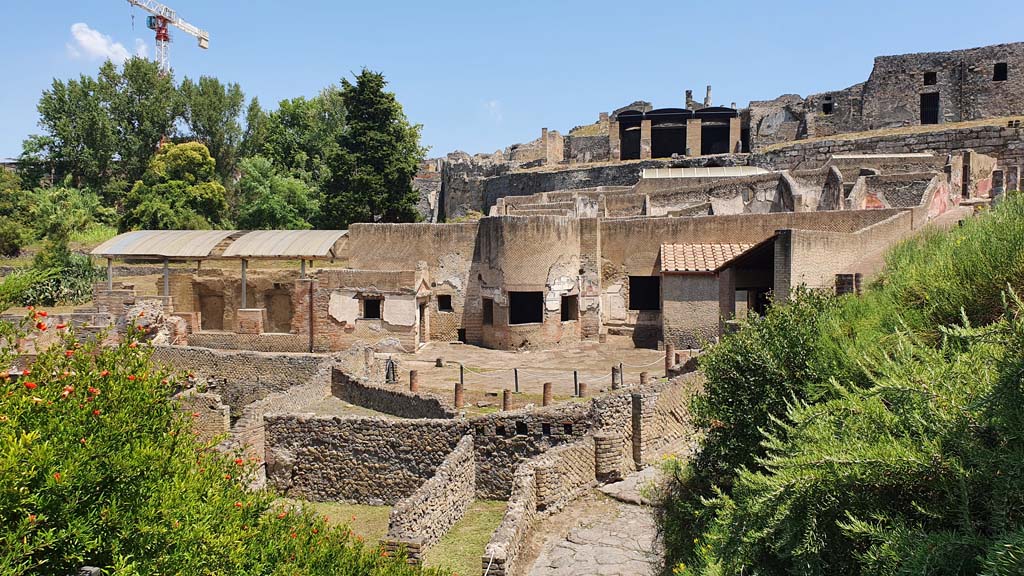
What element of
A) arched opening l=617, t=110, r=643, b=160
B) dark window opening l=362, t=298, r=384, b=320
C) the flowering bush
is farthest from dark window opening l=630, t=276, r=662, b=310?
arched opening l=617, t=110, r=643, b=160

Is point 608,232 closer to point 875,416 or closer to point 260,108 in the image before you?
point 875,416

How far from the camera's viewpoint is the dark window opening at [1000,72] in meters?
31.6

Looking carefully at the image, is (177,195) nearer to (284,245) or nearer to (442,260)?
(284,245)

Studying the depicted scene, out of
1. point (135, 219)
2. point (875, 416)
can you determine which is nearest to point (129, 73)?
point (135, 219)

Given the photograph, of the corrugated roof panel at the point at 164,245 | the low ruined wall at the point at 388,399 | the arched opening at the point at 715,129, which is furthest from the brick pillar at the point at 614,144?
the low ruined wall at the point at 388,399

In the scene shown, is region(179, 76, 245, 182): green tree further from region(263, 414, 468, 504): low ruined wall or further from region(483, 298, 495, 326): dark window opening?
region(263, 414, 468, 504): low ruined wall

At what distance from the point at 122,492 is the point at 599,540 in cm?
522

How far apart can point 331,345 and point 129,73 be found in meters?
38.6

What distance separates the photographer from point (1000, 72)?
31.7 metres

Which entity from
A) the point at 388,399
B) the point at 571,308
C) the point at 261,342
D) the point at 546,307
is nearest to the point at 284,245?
the point at 261,342

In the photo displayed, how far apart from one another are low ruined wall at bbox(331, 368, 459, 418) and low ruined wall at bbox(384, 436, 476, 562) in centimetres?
167

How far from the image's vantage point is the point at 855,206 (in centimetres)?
2111

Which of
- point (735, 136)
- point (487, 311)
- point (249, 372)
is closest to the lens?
point (249, 372)

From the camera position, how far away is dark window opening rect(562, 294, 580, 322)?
21297mm
